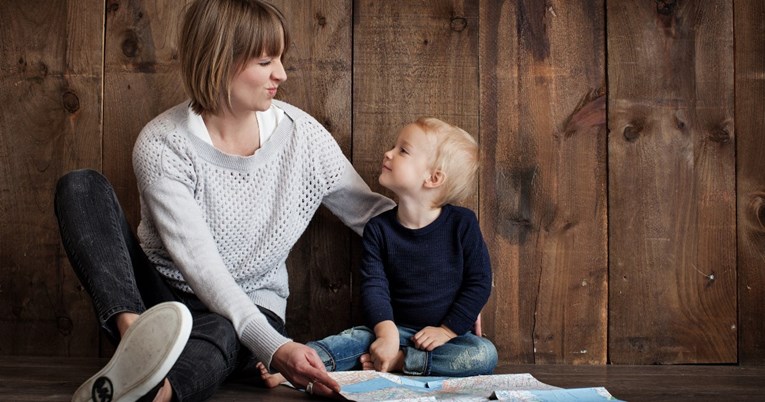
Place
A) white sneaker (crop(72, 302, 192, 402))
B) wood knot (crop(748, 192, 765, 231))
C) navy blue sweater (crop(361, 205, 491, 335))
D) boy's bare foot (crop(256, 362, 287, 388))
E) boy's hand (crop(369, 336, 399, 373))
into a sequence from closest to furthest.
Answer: white sneaker (crop(72, 302, 192, 402))
boy's bare foot (crop(256, 362, 287, 388))
boy's hand (crop(369, 336, 399, 373))
navy blue sweater (crop(361, 205, 491, 335))
wood knot (crop(748, 192, 765, 231))

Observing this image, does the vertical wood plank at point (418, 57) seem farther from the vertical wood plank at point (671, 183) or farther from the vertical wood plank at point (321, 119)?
the vertical wood plank at point (671, 183)

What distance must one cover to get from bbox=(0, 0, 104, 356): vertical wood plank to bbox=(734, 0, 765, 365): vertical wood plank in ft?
4.84

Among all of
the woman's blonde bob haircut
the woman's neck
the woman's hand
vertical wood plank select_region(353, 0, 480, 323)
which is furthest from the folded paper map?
the woman's blonde bob haircut

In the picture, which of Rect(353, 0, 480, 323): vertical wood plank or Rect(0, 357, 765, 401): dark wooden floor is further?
Rect(353, 0, 480, 323): vertical wood plank

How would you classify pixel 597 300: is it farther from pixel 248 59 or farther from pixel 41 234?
pixel 41 234

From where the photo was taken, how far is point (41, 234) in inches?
71.6

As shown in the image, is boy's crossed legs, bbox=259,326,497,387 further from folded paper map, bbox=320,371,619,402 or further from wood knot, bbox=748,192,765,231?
wood knot, bbox=748,192,765,231

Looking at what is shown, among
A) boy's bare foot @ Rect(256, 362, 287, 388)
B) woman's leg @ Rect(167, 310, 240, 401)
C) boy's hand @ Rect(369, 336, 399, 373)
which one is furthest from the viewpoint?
boy's hand @ Rect(369, 336, 399, 373)

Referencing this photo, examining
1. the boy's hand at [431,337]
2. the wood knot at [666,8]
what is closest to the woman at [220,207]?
the boy's hand at [431,337]

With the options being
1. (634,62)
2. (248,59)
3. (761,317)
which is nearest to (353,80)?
(248,59)

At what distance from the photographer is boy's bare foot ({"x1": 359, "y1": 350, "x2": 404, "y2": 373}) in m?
1.59

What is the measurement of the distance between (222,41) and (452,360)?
0.77 m

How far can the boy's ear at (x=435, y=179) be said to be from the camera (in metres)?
1.66

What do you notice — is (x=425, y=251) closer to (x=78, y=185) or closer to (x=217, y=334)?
(x=217, y=334)
